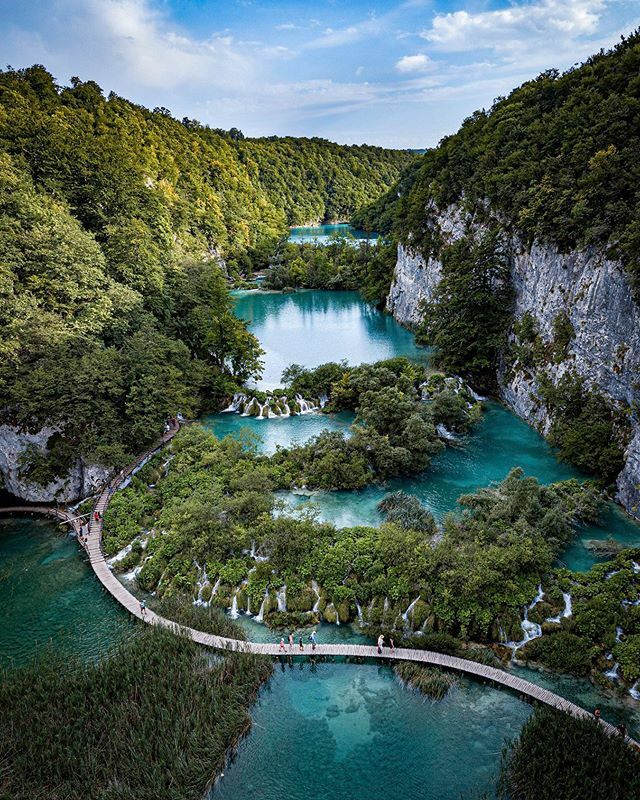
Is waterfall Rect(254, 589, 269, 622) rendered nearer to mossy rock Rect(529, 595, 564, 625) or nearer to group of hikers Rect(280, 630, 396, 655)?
group of hikers Rect(280, 630, 396, 655)

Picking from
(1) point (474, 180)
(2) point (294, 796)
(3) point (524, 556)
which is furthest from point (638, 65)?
(2) point (294, 796)

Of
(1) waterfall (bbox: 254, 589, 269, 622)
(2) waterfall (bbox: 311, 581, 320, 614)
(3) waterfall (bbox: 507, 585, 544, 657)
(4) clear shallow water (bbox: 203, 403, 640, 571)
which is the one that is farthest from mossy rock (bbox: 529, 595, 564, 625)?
(1) waterfall (bbox: 254, 589, 269, 622)

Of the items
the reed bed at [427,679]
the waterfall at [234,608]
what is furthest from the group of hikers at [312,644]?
the waterfall at [234,608]

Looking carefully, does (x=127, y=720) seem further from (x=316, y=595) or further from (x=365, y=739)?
(x=316, y=595)

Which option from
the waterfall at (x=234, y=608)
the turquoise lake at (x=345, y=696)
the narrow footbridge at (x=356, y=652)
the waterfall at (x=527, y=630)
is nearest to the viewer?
the turquoise lake at (x=345, y=696)

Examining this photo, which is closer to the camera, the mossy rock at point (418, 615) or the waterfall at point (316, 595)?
the mossy rock at point (418, 615)

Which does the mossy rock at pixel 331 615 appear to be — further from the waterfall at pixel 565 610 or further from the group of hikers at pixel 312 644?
the waterfall at pixel 565 610

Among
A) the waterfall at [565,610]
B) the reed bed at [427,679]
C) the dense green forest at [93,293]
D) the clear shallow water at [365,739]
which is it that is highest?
the dense green forest at [93,293]
